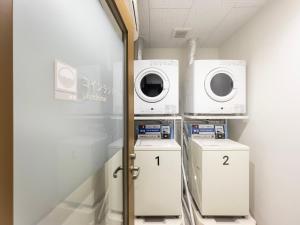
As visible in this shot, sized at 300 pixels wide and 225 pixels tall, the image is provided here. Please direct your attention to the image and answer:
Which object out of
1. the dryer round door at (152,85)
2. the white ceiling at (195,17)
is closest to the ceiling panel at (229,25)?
the white ceiling at (195,17)

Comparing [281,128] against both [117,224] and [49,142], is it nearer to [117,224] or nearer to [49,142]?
[117,224]

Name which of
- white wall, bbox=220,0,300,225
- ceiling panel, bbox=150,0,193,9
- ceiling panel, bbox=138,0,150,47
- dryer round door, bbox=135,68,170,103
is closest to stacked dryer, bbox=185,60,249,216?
white wall, bbox=220,0,300,225

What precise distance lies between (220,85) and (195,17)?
83cm

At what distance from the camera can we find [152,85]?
2.59m

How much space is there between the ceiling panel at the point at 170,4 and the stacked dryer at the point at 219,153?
0.64 metres

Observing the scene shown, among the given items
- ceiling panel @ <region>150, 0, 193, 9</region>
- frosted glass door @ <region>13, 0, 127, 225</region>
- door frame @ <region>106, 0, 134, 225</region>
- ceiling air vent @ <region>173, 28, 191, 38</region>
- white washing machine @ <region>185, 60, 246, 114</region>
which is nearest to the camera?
frosted glass door @ <region>13, 0, 127, 225</region>

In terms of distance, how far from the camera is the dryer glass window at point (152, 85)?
2536mm

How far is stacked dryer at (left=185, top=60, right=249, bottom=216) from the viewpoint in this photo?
210 cm

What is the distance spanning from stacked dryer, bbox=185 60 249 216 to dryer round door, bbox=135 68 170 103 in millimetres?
359

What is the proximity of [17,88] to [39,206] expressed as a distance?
1.18 ft

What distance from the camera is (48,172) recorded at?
2.28 ft

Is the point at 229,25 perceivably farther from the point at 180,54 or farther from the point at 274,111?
the point at 274,111

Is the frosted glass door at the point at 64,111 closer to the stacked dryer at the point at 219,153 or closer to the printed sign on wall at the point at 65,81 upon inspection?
the printed sign on wall at the point at 65,81

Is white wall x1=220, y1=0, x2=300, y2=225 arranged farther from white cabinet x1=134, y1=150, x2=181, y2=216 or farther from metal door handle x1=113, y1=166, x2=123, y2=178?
metal door handle x1=113, y1=166, x2=123, y2=178
